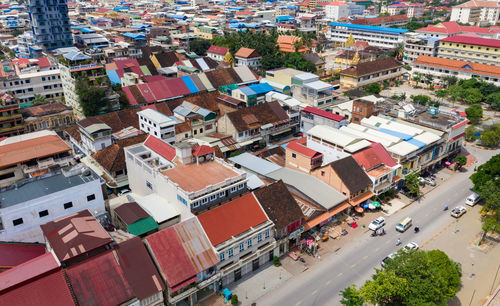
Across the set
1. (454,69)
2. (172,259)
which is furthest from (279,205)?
(454,69)

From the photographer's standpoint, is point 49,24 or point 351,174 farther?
point 49,24

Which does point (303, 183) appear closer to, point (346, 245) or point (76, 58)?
point (346, 245)

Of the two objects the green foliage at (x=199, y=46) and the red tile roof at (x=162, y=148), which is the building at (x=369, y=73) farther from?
the red tile roof at (x=162, y=148)

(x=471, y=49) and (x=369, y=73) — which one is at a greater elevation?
(x=471, y=49)

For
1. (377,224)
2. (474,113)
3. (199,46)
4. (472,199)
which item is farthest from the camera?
(199,46)

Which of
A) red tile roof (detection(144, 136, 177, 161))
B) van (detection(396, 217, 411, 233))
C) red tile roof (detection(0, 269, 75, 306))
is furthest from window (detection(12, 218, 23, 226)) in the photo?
van (detection(396, 217, 411, 233))

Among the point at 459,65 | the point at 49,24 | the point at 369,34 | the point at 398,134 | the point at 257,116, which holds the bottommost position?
the point at 398,134

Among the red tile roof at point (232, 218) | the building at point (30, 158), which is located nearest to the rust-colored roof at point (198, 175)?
the red tile roof at point (232, 218)

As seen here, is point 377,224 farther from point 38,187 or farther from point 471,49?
point 471,49
